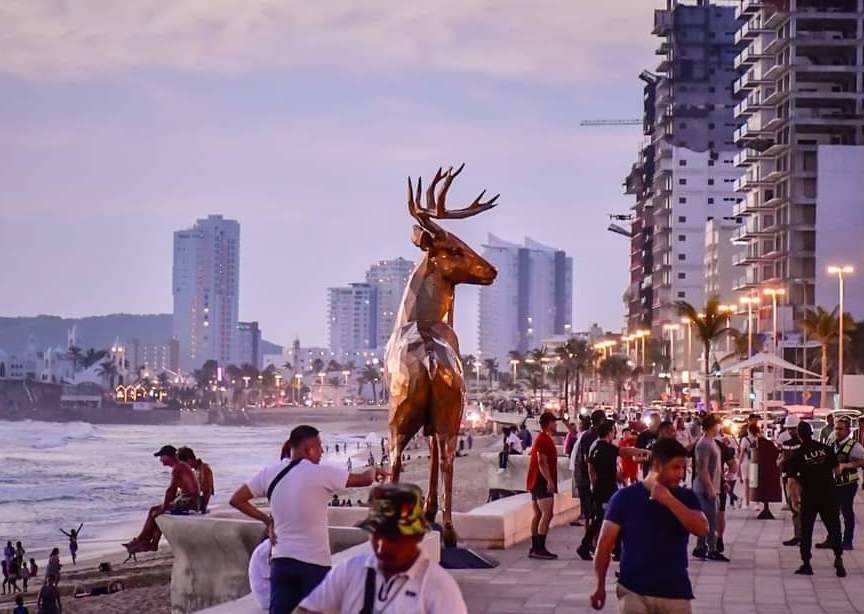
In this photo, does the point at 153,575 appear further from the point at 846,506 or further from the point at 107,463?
the point at 107,463

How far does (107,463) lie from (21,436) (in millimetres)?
73750

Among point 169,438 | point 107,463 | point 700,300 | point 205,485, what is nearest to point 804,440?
point 205,485

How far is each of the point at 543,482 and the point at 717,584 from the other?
9.73 feet

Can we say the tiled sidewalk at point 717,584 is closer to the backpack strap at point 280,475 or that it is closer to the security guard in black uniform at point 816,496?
the security guard in black uniform at point 816,496

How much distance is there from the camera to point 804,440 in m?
16.2

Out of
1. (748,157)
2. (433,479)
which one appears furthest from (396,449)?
(748,157)

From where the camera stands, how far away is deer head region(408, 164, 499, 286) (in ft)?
49.8

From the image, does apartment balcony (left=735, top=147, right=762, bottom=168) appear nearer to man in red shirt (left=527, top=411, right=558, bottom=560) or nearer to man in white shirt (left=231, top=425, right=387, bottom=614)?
man in red shirt (left=527, top=411, right=558, bottom=560)

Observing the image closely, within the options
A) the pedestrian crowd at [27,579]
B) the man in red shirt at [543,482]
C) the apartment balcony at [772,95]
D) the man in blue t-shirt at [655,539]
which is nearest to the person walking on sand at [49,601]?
the pedestrian crowd at [27,579]

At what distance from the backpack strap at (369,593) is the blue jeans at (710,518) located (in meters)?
11.3

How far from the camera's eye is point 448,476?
595 inches

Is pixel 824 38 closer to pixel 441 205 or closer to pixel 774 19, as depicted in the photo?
pixel 774 19

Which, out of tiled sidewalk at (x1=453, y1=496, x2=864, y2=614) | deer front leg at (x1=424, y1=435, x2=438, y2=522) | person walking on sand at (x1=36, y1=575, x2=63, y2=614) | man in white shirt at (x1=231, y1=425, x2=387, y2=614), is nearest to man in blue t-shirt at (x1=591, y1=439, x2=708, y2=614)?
man in white shirt at (x1=231, y1=425, x2=387, y2=614)

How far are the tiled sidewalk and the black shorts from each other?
28.2 inches
